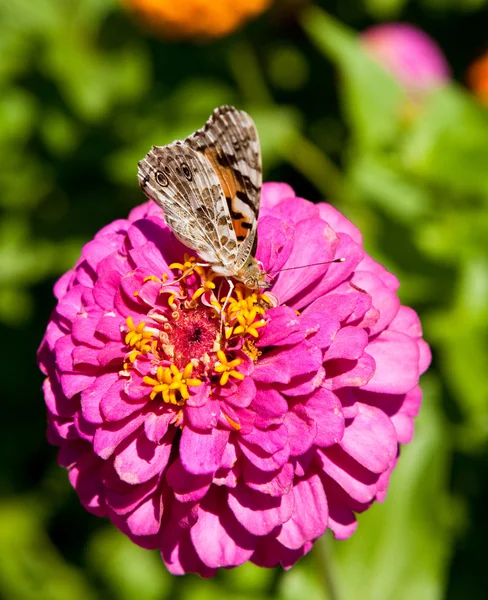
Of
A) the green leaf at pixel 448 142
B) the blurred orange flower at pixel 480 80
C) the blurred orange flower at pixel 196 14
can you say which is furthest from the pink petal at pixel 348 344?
the blurred orange flower at pixel 480 80

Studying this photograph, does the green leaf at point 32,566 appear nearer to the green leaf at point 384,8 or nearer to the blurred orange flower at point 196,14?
the blurred orange flower at point 196,14

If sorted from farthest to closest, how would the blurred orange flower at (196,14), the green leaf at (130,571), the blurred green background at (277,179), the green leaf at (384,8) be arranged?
the green leaf at (384,8) < the green leaf at (130,571) < the blurred orange flower at (196,14) < the blurred green background at (277,179)

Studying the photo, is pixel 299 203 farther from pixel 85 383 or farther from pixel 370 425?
pixel 85 383

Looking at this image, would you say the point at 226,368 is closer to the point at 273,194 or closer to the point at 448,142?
the point at 273,194

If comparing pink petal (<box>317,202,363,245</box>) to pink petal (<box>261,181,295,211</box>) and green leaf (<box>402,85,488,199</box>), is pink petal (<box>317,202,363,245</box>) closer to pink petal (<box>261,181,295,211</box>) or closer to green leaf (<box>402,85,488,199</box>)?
pink petal (<box>261,181,295,211</box>)

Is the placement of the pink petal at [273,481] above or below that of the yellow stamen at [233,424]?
below

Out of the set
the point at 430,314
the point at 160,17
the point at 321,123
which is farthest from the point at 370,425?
the point at 321,123

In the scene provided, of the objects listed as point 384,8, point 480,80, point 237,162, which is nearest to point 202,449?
point 237,162
